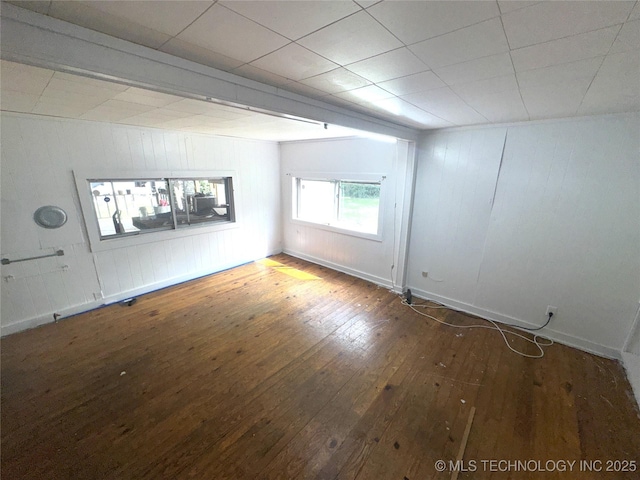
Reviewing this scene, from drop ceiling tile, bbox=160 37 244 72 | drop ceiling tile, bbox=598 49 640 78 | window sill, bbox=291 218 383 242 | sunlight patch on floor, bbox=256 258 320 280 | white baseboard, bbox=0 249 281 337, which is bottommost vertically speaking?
sunlight patch on floor, bbox=256 258 320 280

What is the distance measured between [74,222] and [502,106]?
4679 mm

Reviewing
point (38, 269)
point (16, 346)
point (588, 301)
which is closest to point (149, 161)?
point (38, 269)

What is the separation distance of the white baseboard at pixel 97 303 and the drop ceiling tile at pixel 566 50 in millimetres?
4595

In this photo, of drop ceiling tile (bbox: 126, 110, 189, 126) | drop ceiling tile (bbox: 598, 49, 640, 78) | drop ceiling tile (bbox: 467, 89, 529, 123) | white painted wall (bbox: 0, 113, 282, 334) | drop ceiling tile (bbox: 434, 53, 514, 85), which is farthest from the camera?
white painted wall (bbox: 0, 113, 282, 334)

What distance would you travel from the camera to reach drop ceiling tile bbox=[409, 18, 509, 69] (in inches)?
38.0

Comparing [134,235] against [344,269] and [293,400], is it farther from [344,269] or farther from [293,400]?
[344,269]

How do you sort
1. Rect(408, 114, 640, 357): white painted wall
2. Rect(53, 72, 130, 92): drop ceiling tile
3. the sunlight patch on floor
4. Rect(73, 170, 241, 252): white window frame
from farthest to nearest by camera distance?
the sunlight patch on floor < Rect(73, 170, 241, 252): white window frame < Rect(408, 114, 640, 357): white painted wall < Rect(53, 72, 130, 92): drop ceiling tile

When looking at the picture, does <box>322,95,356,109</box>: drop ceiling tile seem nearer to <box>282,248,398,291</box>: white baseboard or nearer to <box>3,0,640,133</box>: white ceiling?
<box>3,0,640,133</box>: white ceiling

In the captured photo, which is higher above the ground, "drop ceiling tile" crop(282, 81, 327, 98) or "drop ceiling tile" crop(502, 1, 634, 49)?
"drop ceiling tile" crop(282, 81, 327, 98)

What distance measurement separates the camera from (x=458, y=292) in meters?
3.38

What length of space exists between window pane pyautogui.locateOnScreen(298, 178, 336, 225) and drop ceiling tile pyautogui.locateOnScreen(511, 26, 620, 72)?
3327 millimetres

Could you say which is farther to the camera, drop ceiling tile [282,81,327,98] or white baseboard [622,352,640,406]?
white baseboard [622,352,640,406]

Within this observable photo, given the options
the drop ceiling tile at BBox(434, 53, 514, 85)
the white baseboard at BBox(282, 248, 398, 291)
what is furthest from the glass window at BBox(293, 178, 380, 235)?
the drop ceiling tile at BBox(434, 53, 514, 85)

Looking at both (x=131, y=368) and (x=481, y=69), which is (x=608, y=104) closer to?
(x=481, y=69)
